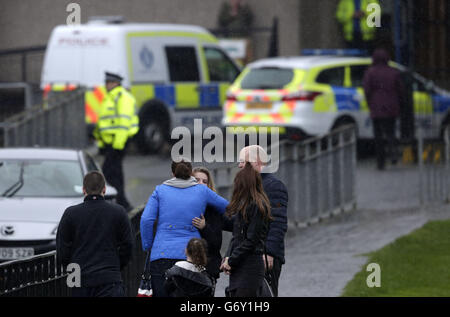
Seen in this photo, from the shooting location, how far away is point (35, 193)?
38.4ft

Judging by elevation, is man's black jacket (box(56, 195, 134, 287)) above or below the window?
below

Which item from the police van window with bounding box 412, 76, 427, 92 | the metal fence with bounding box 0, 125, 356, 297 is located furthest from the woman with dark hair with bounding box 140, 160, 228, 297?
the police van window with bounding box 412, 76, 427, 92

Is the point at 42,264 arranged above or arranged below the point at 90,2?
below

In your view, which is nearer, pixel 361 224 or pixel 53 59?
pixel 361 224

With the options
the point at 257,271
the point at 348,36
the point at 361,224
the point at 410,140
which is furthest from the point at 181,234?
the point at 348,36

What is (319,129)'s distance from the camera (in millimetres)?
18359

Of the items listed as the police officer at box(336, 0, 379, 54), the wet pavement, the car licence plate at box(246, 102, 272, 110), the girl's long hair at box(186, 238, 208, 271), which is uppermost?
the police officer at box(336, 0, 379, 54)

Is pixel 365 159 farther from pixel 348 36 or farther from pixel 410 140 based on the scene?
pixel 348 36

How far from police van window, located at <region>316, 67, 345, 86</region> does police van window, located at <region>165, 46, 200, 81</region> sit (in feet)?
8.78

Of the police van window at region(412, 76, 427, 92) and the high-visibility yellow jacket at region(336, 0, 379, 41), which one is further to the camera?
the high-visibility yellow jacket at region(336, 0, 379, 41)

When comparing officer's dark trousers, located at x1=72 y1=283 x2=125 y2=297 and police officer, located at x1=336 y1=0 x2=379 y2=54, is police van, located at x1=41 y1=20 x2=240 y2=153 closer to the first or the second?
police officer, located at x1=336 y1=0 x2=379 y2=54

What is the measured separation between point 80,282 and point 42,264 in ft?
1.30

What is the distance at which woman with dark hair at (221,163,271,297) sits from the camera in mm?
7219

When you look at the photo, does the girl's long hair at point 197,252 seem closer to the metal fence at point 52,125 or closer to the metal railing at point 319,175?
the metal railing at point 319,175
